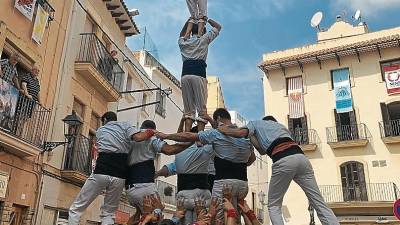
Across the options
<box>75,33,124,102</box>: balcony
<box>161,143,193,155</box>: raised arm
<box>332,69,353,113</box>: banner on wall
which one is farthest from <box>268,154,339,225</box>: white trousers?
<box>332,69,353,113</box>: banner on wall

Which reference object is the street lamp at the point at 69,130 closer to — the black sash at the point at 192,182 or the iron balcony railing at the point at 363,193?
the black sash at the point at 192,182

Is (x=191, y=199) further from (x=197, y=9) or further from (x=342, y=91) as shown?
(x=342, y=91)

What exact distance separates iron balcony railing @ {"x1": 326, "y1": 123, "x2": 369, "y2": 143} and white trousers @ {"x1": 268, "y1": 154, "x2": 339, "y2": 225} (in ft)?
76.9

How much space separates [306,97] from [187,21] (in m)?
24.3

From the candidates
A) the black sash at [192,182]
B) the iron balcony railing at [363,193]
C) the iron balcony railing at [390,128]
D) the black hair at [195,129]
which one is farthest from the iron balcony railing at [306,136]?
the black sash at [192,182]

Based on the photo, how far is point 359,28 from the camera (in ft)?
106

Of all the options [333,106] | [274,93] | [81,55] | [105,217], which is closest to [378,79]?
[333,106]

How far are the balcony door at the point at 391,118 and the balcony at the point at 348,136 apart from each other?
4.12 feet

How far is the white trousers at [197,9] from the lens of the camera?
8109 millimetres

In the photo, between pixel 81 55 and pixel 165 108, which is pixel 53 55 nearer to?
pixel 81 55

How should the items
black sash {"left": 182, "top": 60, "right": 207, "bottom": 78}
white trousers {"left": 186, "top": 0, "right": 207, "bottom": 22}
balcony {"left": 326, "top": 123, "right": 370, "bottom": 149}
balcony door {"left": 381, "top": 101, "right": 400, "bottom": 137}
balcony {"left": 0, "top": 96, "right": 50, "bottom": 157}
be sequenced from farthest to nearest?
balcony {"left": 326, "top": 123, "right": 370, "bottom": 149} < balcony door {"left": 381, "top": 101, "right": 400, "bottom": 137} < balcony {"left": 0, "top": 96, "right": 50, "bottom": 157} < white trousers {"left": 186, "top": 0, "right": 207, "bottom": 22} < black sash {"left": 182, "top": 60, "right": 207, "bottom": 78}

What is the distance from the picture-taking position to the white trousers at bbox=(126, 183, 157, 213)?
6199 millimetres

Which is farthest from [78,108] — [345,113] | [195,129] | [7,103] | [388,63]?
[388,63]

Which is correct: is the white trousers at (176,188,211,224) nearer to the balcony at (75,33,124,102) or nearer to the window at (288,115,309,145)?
the balcony at (75,33,124,102)
